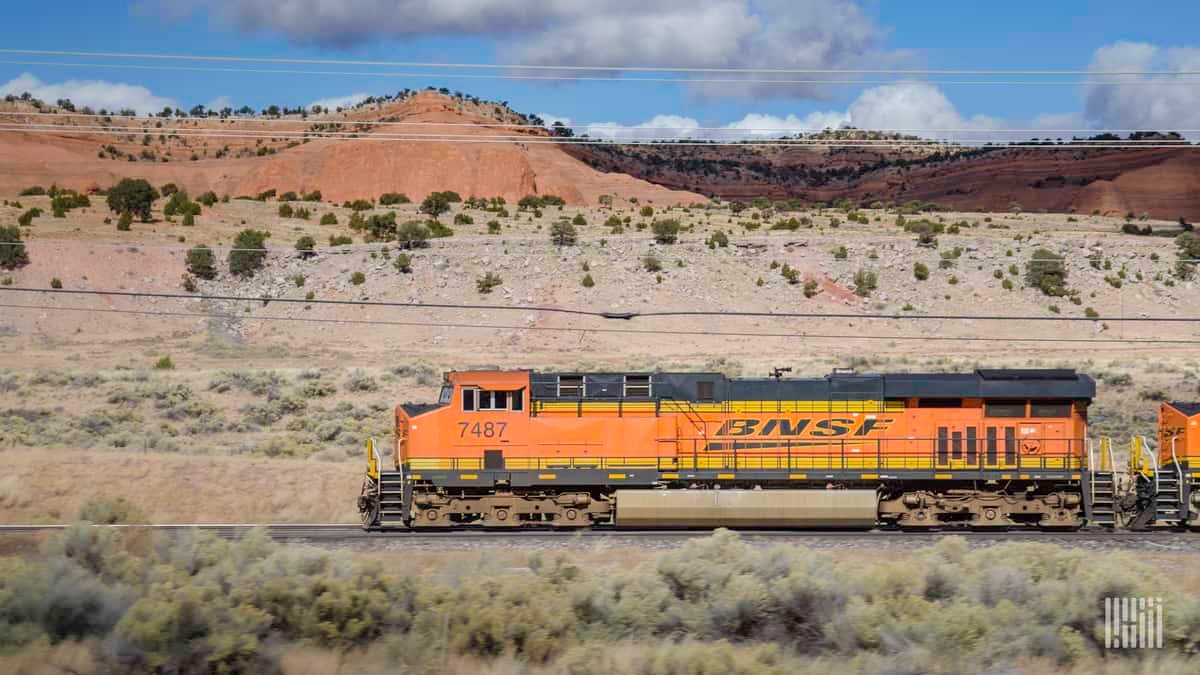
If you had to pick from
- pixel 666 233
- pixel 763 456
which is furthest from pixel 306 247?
pixel 763 456

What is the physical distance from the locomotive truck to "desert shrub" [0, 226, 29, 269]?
4354cm

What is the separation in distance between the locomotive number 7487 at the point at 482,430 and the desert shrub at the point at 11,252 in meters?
44.4

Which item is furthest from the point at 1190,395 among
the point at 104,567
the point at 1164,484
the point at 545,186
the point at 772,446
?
the point at 545,186

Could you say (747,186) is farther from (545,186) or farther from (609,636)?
(609,636)

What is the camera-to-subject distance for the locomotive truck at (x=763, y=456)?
819 inches

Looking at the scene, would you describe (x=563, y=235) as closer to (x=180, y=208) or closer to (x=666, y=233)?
(x=666, y=233)

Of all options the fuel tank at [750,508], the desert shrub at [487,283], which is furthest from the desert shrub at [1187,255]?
the fuel tank at [750,508]

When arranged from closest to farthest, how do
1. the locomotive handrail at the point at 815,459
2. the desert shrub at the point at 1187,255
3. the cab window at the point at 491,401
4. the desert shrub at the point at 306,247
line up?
1. the locomotive handrail at the point at 815,459
2. the cab window at the point at 491,401
3. the desert shrub at the point at 306,247
4. the desert shrub at the point at 1187,255

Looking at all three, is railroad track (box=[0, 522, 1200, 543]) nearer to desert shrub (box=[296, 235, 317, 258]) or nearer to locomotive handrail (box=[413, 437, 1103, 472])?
locomotive handrail (box=[413, 437, 1103, 472])

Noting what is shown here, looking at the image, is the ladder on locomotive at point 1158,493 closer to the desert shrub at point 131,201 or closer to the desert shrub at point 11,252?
the desert shrub at point 11,252

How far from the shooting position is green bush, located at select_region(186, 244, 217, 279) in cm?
5847

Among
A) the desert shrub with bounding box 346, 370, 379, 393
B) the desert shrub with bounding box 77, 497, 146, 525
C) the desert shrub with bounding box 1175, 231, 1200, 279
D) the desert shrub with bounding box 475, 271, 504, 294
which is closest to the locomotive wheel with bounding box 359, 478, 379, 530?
the desert shrub with bounding box 77, 497, 146, 525

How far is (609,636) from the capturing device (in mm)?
11398

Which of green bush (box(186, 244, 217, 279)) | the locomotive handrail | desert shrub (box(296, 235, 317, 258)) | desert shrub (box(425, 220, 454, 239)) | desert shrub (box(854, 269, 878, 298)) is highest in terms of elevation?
desert shrub (box(425, 220, 454, 239))
